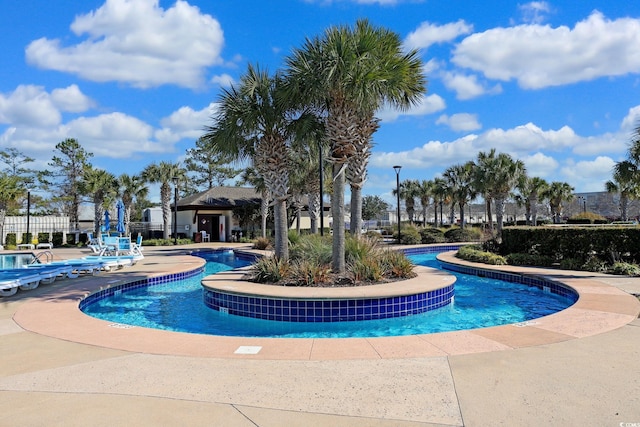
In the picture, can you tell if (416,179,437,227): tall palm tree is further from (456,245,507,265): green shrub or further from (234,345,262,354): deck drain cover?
(234,345,262,354): deck drain cover

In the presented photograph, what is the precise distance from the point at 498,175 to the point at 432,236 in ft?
→ 19.1

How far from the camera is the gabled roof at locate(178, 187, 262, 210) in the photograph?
35688 mm

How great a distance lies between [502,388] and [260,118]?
31.9 feet

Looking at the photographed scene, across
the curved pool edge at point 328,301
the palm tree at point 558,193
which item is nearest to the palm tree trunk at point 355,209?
the curved pool edge at point 328,301

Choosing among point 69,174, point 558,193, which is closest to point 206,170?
point 69,174

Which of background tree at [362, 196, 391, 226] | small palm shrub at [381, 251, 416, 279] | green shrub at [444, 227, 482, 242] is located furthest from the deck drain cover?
background tree at [362, 196, 391, 226]

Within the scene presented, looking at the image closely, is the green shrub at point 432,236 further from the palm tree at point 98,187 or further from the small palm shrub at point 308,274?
the palm tree at point 98,187

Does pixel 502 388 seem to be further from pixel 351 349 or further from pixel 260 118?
pixel 260 118

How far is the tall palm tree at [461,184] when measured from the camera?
120 feet

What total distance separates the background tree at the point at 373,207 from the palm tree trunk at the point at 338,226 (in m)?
63.7

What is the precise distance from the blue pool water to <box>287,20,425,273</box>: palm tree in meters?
2.69

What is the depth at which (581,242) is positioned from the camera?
47.4 feet

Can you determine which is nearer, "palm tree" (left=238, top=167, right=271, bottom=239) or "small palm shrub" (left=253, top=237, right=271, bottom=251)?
"small palm shrub" (left=253, top=237, right=271, bottom=251)

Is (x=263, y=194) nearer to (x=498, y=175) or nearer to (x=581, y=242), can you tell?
(x=498, y=175)
